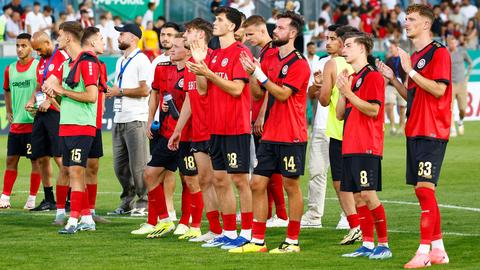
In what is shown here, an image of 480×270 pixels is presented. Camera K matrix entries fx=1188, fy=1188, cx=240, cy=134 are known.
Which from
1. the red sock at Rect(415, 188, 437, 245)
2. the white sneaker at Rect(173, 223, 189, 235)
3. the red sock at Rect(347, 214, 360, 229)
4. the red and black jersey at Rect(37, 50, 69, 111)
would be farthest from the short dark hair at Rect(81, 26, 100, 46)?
the red sock at Rect(415, 188, 437, 245)

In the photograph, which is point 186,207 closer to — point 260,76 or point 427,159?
point 260,76

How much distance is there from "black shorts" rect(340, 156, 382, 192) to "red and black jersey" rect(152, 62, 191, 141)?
2.47m

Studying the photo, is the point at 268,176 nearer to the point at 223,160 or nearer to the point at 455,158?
the point at 223,160

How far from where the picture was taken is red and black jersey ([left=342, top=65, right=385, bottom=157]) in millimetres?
11547

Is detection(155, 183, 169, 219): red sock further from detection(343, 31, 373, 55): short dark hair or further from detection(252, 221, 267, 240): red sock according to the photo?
detection(343, 31, 373, 55): short dark hair

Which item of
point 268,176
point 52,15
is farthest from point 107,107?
point 268,176

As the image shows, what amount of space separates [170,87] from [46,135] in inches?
121

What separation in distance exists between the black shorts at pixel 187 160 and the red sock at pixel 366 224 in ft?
7.96

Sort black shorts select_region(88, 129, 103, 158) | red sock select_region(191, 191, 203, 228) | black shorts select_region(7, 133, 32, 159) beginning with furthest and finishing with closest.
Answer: black shorts select_region(7, 133, 32, 159) < black shorts select_region(88, 129, 103, 158) < red sock select_region(191, 191, 203, 228)

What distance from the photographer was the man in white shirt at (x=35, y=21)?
32.5 m

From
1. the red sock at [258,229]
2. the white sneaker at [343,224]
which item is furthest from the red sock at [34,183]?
the red sock at [258,229]

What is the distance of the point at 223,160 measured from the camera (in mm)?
12367

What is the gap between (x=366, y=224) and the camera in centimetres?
1177

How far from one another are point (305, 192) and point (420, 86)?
7.61m
